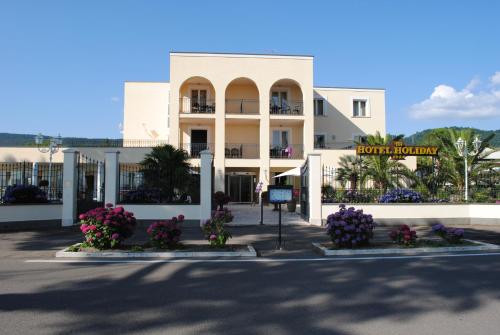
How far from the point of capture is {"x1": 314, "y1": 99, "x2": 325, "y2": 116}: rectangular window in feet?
117

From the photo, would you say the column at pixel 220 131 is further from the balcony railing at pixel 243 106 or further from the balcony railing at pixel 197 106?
the balcony railing at pixel 243 106

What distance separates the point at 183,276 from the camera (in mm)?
7605

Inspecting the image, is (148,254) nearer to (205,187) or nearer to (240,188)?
(205,187)

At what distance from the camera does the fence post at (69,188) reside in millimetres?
15930

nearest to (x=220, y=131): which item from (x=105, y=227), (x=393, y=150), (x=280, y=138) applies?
(x=280, y=138)

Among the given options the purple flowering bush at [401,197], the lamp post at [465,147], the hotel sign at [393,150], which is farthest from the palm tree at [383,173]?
the purple flowering bush at [401,197]

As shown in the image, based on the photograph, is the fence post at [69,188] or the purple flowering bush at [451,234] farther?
the fence post at [69,188]

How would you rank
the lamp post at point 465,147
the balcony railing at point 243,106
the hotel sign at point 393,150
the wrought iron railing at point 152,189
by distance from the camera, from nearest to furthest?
the wrought iron railing at point 152,189, the hotel sign at point 393,150, the lamp post at point 465,147, the balcony railing at point 243,106

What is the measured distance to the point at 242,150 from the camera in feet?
105

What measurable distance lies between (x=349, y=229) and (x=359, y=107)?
27.7 m

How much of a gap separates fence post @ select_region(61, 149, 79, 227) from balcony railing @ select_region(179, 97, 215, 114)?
15470mm

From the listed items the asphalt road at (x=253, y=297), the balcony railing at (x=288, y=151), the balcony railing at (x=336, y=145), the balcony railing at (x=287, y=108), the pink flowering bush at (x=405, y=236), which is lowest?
the asphalt road at (x=253, y=297)

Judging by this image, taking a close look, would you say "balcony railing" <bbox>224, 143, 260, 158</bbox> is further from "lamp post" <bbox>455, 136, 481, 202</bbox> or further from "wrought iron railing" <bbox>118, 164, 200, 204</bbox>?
"lamp post" <bbox>455, 136, 481, 202</bbox>

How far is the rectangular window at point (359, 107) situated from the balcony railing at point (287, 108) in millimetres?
5810
